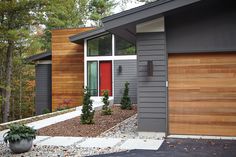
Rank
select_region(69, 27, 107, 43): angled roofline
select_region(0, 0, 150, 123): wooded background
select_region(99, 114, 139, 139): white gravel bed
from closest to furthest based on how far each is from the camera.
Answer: select_region(99, 114, 139, 139): white gravel bed → select_region(0, 0, 150, 123): wooded background → select_region(69, 27, 107, 43): angled roofline

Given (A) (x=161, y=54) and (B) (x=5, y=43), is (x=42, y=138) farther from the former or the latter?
(B) (x=5, y=43)

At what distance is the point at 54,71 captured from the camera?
18.1 m

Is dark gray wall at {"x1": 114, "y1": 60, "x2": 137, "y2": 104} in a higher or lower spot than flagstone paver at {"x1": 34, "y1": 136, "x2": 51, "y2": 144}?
higher

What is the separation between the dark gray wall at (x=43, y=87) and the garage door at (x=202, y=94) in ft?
41.0

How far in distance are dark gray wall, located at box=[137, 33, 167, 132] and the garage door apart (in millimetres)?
288

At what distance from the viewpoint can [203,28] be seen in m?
7.66

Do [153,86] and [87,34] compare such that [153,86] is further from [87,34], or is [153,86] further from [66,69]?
[66,69]

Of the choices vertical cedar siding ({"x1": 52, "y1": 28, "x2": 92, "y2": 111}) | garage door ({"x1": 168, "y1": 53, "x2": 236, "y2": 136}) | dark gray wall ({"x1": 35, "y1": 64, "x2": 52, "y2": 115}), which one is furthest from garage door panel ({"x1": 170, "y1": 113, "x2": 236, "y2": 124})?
dark gray wall ({"x1": 35, "y1": 64, "x2": 52, "y2": 115})

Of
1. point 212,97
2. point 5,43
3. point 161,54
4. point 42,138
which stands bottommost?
point 42,138

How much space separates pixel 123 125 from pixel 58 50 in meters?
9.63

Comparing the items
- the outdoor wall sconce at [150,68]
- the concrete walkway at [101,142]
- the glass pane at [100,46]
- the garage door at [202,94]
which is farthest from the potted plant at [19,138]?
the glass pane at [100,46]

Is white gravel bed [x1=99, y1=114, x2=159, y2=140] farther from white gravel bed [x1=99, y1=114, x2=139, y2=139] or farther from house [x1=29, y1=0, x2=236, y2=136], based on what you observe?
house [x1=29, y1=0, x2=236, y2=136]

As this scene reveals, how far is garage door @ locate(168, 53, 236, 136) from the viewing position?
25.4ft

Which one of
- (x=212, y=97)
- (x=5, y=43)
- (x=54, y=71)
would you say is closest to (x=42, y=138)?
(x=212, y=97)
